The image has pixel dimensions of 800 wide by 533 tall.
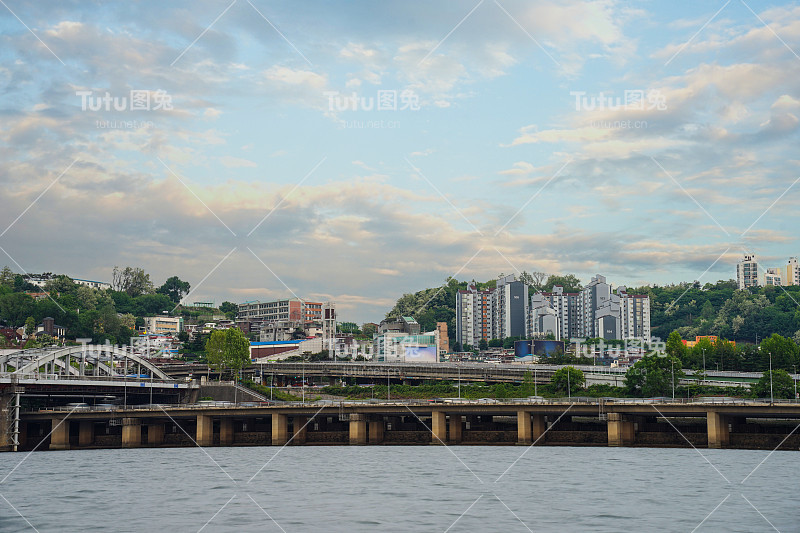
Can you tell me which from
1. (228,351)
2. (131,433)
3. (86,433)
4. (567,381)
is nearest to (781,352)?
(567,381)

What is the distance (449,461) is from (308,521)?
38907 millimetres

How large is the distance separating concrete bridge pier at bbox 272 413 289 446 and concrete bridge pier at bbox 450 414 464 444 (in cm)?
2210

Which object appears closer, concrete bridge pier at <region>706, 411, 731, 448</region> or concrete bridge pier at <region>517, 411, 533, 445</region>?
concrete bridge pier at <region>706, 411, 731, 448</region>

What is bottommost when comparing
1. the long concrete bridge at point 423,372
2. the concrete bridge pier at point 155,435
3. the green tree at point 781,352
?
the concrete bridge pier at point 155,435

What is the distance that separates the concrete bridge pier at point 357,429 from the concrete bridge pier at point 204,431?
65.4 feet

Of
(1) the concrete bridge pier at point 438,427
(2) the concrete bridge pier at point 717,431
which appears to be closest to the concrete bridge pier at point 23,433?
(1) the concrete bridge pier at point 438,427

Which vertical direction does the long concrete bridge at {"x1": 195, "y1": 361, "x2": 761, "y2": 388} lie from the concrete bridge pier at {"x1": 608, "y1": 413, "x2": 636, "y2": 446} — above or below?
above

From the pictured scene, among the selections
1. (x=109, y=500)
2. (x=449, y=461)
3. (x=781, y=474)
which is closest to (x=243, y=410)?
(x=449, y=461)

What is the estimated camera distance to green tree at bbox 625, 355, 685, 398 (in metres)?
131

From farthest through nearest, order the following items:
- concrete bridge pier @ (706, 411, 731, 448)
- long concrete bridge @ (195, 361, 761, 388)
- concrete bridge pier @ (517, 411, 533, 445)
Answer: long concrete bridge @ (195, 361, 761, 388) < concrete bridge pier @ (517, 411, 533, 445) < concrete bridge pier @ (706, 411, 731, 448)

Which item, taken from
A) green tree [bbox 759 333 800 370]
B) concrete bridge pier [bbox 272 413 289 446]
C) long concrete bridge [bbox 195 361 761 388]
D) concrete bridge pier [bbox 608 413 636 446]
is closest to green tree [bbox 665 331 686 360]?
long concrete bridge [bbox 195 361 761 388]

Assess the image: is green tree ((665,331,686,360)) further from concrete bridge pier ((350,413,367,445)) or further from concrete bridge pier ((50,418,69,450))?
concrete bridge pier ((50,418,69,450))

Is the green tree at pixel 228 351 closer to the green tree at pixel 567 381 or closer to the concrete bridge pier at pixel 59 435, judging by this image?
the concrete bridge pier at pixel 59 435

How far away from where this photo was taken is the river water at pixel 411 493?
1790 inches
